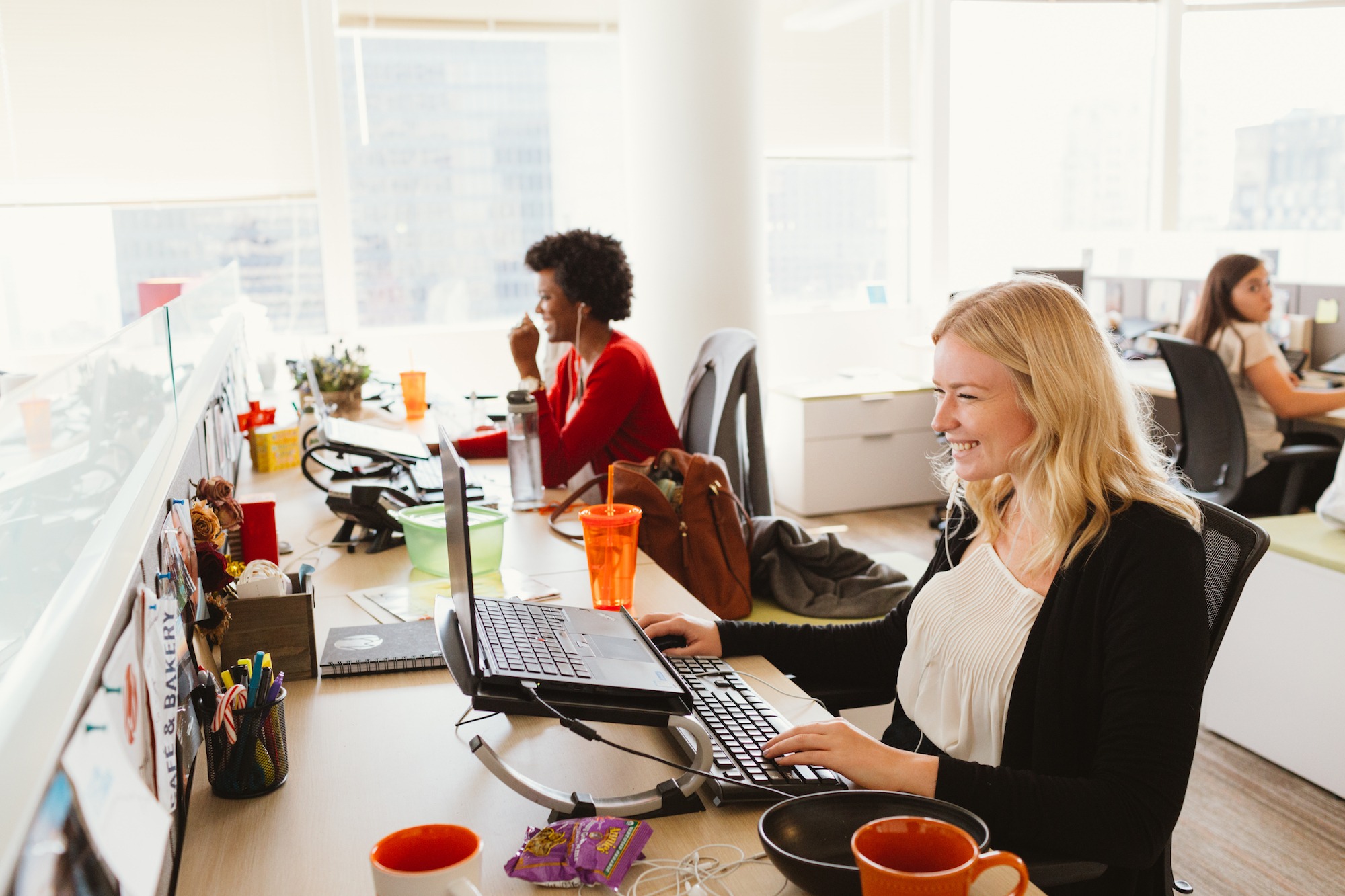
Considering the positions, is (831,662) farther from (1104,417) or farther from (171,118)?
(171,118)

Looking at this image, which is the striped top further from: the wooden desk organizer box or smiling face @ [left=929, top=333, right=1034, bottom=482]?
the wooden desk organizer box

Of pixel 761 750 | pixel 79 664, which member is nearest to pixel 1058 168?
pixel 761 750

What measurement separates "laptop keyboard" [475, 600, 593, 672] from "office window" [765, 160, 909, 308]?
Answer: 15.3ft

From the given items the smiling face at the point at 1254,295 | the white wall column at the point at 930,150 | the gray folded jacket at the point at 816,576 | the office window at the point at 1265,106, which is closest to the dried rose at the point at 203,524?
the gray folded jacket at the point at 816,576

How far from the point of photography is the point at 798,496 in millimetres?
4945

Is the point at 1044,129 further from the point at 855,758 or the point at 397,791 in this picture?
the point at 397,791

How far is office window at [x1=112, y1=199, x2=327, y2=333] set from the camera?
488 centimetres

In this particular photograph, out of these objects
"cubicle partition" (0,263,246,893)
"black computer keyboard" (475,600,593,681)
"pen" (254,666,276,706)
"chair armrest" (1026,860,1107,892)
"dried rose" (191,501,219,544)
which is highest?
"cubicle partition" (0,263,246,893)

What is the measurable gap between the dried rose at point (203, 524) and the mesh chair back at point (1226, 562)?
1219 mm

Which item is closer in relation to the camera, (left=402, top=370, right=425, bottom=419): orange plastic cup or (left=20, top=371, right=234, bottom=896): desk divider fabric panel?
(left=20, top=371, right=234, bottom=896): desk divider fabric panel

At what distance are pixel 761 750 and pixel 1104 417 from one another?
1.78 ft

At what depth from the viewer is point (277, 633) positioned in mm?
1416

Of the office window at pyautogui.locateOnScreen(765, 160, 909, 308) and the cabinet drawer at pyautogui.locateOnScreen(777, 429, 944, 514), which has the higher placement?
the office window at pyautogui.locateOnScreen(765, 160, 909, 308)

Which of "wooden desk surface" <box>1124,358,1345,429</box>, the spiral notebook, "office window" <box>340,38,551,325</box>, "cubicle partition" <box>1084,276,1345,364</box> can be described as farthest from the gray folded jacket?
"office window" <box>340,38,551,325</box>
